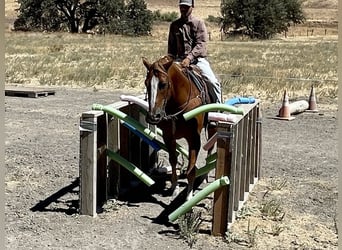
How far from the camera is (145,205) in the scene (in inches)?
224

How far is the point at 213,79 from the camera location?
5859 mm

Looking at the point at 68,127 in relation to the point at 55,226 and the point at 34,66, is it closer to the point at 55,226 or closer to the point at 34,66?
the point at 55,226

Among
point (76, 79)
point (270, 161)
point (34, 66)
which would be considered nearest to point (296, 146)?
point (270, 161)

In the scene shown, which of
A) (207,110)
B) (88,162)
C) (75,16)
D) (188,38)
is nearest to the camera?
(207,110)

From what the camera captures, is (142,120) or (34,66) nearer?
(142,120)

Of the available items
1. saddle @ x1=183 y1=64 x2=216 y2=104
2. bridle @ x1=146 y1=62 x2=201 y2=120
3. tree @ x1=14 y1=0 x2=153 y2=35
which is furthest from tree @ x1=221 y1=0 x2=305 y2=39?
bridle @ x1=146 y1=62 x2=201 y2=120

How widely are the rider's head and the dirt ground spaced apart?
73.0 inches

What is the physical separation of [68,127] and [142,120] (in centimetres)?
387

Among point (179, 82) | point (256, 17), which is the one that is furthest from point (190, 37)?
point (256, 17)

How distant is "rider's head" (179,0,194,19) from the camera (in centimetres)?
537

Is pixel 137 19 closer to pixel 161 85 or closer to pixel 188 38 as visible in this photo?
pixel 188 38

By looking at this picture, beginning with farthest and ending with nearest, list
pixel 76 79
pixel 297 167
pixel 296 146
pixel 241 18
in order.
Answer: pixel 241 18 < pixel 76 79 < pixel 296 146 < pixel 297 167

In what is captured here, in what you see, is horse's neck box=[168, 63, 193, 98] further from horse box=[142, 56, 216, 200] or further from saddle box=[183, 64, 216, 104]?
saddle box=[183, 64, 216, 104]

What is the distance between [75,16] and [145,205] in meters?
52.9
